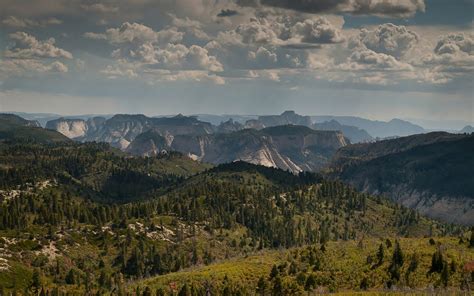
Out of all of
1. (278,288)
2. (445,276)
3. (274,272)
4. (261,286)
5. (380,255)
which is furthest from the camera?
(274,272)

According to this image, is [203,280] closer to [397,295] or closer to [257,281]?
[257,281]

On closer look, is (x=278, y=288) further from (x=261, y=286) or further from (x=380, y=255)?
(x=380, y=255)

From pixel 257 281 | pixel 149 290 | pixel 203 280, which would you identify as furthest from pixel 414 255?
pixel 149 290

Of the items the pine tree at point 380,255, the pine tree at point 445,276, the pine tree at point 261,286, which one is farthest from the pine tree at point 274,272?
the pine tree at point 445,276

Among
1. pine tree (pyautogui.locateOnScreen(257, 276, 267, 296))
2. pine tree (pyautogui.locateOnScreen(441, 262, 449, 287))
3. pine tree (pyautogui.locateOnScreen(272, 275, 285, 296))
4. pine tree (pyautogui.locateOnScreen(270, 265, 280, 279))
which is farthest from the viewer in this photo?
pine tree (pyautogui.locateOnScreen(270, 265, 280, 279))

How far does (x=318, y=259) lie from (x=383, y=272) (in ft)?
89.1

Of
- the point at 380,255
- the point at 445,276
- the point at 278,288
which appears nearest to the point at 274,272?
the point at 278,288

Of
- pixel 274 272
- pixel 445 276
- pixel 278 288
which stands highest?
pixel 445 276

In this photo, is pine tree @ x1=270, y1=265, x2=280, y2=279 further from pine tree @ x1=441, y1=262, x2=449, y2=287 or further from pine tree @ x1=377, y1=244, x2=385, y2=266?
pine tree @ x1=441, y1=262, x2=449, y2=287

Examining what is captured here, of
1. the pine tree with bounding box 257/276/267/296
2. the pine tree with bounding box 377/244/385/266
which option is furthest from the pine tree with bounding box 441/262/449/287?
the pine tree with bounding box 257/276/267/296

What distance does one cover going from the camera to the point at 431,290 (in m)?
157

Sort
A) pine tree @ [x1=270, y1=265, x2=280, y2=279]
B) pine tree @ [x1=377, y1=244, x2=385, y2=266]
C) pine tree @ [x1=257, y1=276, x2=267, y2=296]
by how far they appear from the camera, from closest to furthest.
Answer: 1. pine tree @ [x1=257, y1=276, x2=267, y2=296]
2. pine tree @ [x1=377, y1=244, x2=385, y2=266]
3. pine tree @ [x1=270, y1=265, x2=280, y2=279]

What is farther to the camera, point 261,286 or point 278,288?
point 261,286

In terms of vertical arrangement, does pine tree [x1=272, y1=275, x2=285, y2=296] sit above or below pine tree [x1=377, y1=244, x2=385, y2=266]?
below
